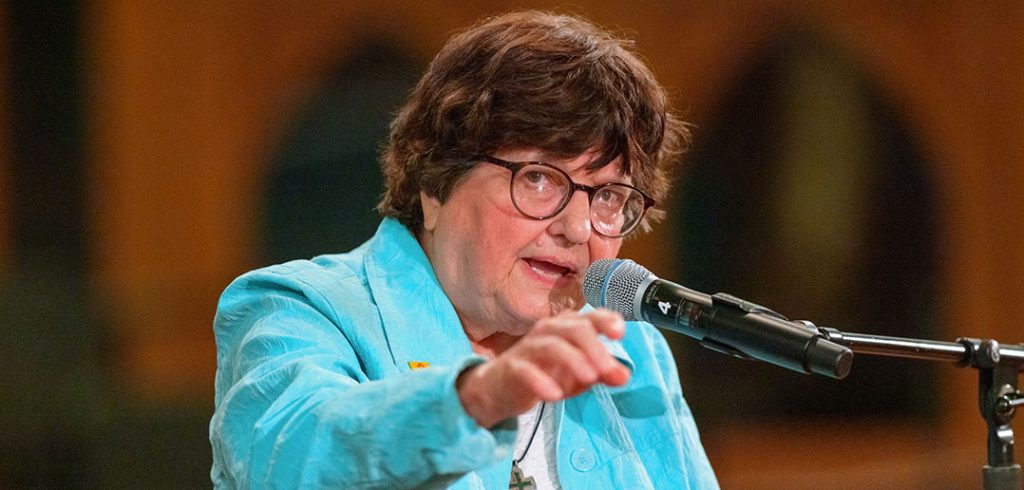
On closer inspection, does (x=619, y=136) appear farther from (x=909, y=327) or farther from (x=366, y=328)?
(x=909, y=327)

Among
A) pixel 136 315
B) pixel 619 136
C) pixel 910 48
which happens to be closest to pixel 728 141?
pixel 910 48

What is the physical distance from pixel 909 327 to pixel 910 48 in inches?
57.2

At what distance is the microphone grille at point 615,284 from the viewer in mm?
1776

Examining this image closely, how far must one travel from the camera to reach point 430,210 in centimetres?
222

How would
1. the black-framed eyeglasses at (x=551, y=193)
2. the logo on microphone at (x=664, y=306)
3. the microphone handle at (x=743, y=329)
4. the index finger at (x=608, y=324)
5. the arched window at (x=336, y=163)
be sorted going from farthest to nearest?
the arched window at (x=336, y=163) < the black-framed eyeglasses at (x=551, y=193) < the logo on microphone at (x=664, y=306) < the microphone handle at (x=743, y=329) < the index finger at (x=608, y=324)

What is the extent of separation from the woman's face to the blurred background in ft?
6.12

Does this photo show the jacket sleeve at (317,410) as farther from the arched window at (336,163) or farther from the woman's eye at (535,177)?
the arched window at (336,163)

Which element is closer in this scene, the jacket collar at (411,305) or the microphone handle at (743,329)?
the microphone handle at (743,329)

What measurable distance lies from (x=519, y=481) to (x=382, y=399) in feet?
2.57

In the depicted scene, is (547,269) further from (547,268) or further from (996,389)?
(996,389)

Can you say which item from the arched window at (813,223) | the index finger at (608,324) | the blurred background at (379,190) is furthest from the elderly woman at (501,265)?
the arched window at (813,223)

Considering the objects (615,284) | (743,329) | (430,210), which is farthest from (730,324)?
(430,210)

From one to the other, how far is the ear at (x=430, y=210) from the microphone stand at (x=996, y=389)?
845mm

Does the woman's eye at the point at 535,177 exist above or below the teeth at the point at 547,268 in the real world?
above
